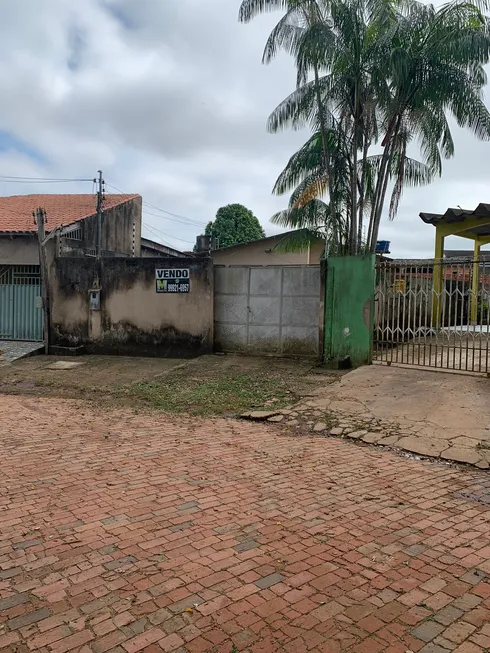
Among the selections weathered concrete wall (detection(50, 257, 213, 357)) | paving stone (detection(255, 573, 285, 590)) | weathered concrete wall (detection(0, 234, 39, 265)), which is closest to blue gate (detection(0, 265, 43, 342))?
weathered concrete wall (detection(50, 257, 213, 357))

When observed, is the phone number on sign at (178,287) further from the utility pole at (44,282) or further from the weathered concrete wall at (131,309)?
the utility pole at (44,282)

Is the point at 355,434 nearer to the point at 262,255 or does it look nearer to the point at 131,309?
the point at 131,309

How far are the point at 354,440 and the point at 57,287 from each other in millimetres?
9600

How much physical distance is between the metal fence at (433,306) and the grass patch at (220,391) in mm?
1905

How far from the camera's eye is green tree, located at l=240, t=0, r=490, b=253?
415 inches

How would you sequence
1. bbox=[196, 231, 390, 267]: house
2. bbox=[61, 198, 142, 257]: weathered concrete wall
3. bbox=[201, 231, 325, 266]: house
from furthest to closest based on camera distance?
1. bbox=[201, 231, 325, 266]: house
2. bbox=[196, 231, 390, 267]: house
3. bbox=[61, 198, 142, 257]: weathered concrete wall

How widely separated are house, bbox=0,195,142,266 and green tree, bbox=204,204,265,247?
9559 mm

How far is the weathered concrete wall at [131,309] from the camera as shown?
11.8 m

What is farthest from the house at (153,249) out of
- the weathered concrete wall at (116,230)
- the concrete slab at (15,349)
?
the concrete slab at (15,349)

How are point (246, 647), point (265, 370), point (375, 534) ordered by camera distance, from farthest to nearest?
point (265, 370) < point (375, 534) < point (246, 647)

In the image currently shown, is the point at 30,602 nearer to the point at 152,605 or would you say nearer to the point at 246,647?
the point at 152,605

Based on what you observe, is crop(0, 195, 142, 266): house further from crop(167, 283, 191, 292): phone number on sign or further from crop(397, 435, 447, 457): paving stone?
crop(397, 435, 447, 457): paving stone

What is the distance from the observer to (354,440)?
6.06m

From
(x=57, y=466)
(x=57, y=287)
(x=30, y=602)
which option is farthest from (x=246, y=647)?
(x=57, y=287)
